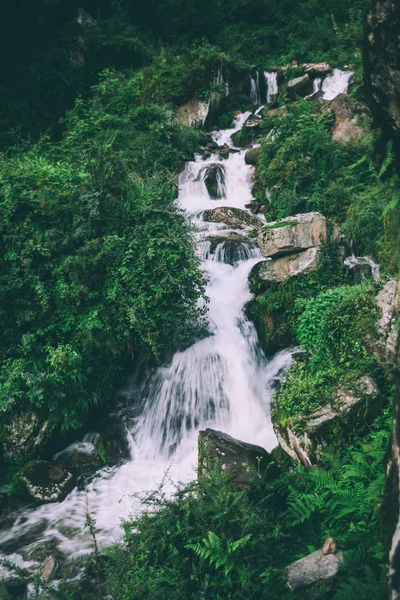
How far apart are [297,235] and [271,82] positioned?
14.0m

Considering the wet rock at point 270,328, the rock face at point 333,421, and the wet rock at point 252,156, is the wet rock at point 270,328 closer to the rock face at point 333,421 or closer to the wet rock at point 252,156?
the rock face at point 333,421

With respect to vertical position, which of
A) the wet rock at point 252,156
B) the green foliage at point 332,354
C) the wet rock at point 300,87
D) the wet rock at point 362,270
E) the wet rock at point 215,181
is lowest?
the green foliage at point 332,354

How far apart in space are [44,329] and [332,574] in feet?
19.9

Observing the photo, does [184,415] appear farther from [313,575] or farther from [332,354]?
[313,575]

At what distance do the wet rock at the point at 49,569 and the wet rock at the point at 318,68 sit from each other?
66.3 feet

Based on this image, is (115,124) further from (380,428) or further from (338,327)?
(380,428)

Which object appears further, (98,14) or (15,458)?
(98,14)

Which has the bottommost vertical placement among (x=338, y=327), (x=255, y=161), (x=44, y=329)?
(x=338, y=327)

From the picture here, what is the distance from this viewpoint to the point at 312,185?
36.6ft

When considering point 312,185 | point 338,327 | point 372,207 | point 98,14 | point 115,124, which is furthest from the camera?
point 98,14

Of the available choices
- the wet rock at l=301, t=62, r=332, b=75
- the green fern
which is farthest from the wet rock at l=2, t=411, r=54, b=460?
the wet rock at l=301, t=62, r=332, b=75

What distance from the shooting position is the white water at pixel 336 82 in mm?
17000

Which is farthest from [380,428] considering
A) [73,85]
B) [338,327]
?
[73,85]

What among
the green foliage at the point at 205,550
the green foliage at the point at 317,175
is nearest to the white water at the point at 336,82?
the green foliage at the point at 317,175
